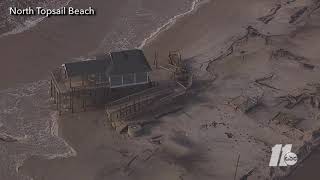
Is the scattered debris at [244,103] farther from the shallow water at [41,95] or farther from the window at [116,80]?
the shallow water at [41,95]

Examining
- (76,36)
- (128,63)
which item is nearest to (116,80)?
(128,63)

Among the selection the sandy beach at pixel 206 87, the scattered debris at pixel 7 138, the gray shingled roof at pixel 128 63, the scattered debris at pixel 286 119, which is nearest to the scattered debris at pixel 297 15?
the sandy beach at pixel 206 87

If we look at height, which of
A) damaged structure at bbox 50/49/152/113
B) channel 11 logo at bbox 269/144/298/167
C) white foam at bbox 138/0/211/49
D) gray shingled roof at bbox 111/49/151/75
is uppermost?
white foam at bbox 138/0/211/49

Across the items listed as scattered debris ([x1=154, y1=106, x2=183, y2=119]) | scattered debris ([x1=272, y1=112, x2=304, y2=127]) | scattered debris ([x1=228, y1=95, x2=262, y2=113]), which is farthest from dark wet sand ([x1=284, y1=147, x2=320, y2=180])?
scattered debris ([x1=154, y1=106, x2=183, y2=119])

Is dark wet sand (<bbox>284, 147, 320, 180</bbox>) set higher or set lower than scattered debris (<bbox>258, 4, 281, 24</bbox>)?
lower

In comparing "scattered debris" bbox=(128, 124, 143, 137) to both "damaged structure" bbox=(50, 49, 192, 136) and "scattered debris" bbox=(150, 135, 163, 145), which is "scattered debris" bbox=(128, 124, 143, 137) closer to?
"scattered debris" bbox=(150, 135, 163, 145)

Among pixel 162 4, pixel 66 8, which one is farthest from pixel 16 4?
pixel 162 4
